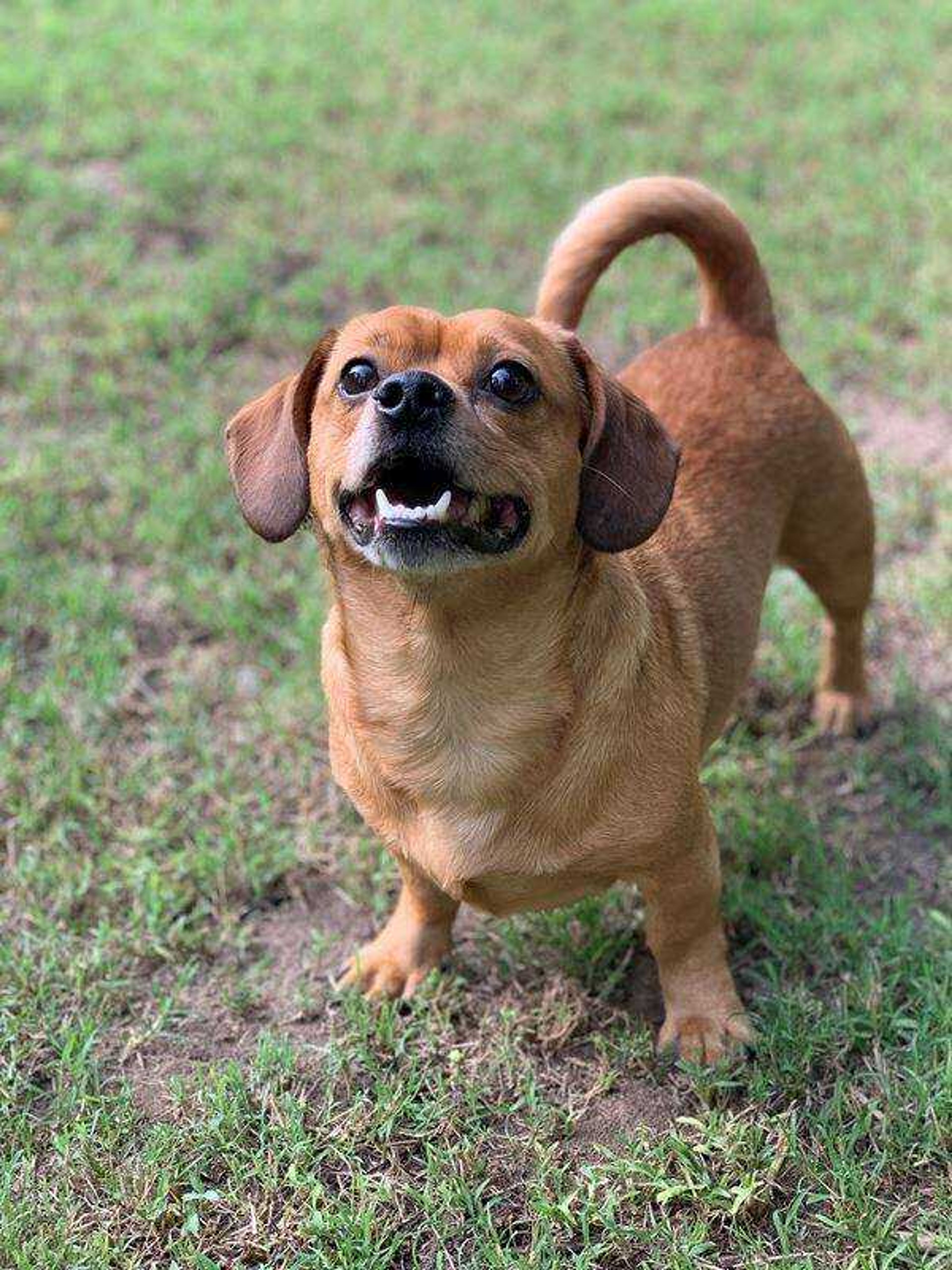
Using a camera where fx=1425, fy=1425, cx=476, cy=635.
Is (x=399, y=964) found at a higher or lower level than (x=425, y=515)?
lower

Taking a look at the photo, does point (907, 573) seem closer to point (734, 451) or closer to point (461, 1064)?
point (734, 451)

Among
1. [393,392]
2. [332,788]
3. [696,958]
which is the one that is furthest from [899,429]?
[393,392]

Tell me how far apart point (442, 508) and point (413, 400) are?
189mm

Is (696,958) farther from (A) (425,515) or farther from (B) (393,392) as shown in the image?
(B) (393,392)

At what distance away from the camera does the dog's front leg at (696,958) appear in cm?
300

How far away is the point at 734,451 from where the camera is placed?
3410 millimetres

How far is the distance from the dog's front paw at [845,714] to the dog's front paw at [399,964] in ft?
4.51

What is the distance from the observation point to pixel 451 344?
2.63 meters

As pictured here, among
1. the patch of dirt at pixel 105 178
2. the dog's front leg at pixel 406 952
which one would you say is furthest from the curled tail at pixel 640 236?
the patch of dirt at pixel 105 178

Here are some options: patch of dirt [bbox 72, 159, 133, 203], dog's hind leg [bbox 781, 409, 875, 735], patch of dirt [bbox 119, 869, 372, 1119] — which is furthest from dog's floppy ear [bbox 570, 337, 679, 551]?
patch of dirt [bbox 72, 159, 133, 203]

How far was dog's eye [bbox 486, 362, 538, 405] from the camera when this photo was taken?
102 inches

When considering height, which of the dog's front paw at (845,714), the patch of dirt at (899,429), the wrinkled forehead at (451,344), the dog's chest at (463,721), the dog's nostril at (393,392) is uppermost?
the dog's nostril at (393,392)

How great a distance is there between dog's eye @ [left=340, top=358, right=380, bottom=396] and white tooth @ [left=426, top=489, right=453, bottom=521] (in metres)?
0.27

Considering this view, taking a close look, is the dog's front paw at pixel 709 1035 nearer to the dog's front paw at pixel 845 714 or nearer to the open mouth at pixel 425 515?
the dog's front paw at pixel 845 714
